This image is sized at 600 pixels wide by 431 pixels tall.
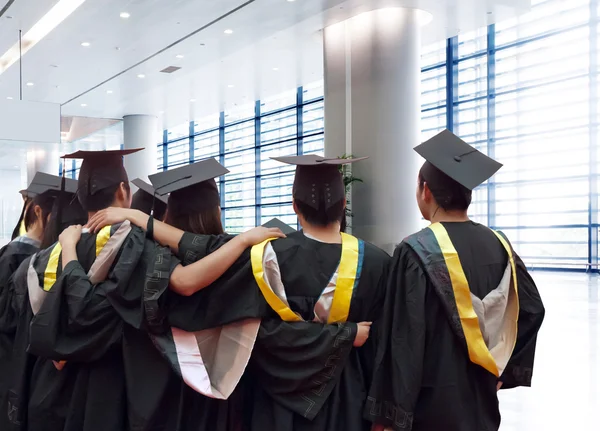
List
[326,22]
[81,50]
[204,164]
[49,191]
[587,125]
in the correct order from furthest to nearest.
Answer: [587,125]
[81,50]
[326,22]
[49,191]
[204,164]

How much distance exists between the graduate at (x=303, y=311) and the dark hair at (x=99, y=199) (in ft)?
1.82

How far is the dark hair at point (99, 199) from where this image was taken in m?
2.80

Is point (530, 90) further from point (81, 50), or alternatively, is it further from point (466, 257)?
point (466, 257)

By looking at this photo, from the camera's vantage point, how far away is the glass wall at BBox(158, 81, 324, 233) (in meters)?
17.7

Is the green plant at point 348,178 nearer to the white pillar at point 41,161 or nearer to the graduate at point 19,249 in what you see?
the graduate at point 19,249

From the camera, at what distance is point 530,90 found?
15.2m

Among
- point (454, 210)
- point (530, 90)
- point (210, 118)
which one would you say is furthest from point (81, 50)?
point (454, 210)

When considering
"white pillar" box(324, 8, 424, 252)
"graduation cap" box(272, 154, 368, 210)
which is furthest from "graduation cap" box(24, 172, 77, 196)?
"white pillar" box(324, 8, 424, 252)

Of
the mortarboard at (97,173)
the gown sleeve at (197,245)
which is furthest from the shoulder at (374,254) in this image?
the mortarboard at (97,173)

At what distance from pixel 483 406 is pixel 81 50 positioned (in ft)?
38.8

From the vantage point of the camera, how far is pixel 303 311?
92.4 inches

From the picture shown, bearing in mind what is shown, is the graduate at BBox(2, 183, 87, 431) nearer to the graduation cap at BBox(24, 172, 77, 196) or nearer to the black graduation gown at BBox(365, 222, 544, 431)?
the graduation cap at BBox(24, 172, 77, 196)

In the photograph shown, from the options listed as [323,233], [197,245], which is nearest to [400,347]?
[323,233]

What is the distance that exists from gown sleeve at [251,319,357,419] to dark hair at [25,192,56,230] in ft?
6.20
